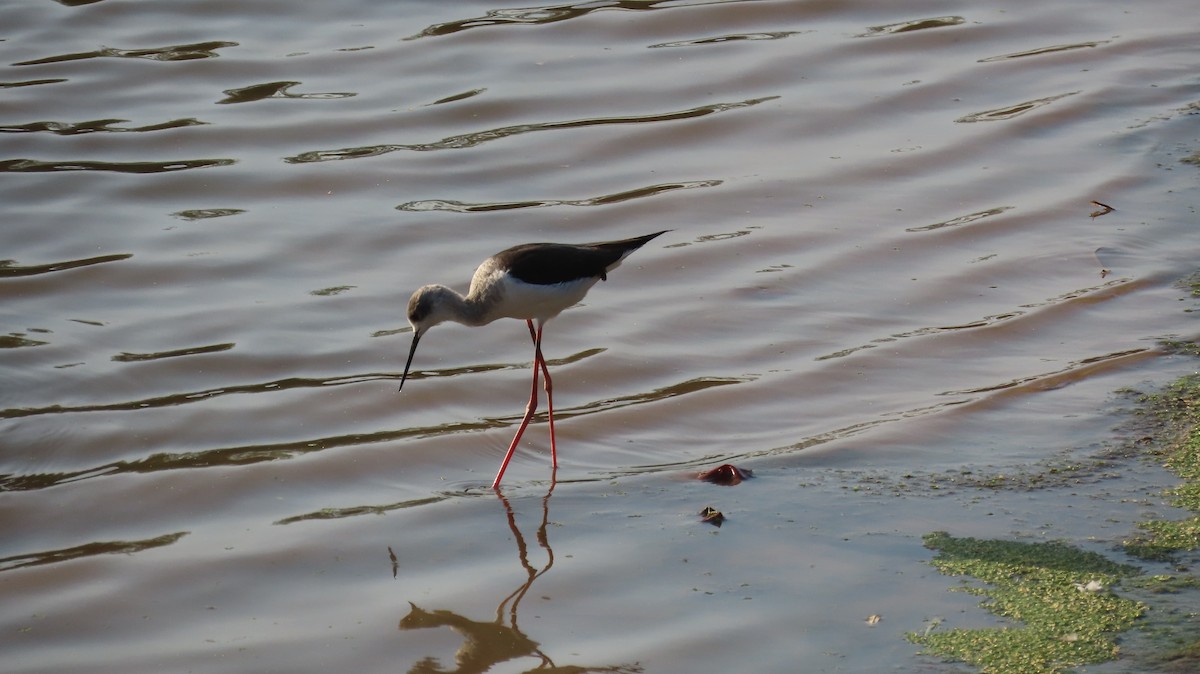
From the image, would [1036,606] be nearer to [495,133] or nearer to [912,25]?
[495,133]

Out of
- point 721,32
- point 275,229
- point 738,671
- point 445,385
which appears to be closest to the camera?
point 738,671

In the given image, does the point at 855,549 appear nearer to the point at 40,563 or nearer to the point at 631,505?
the point at 631,505

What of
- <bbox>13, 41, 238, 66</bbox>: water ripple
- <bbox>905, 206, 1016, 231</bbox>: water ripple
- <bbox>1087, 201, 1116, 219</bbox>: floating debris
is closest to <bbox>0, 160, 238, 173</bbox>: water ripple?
<bbox>13, 41, 238, 66</bbox>: water ripple

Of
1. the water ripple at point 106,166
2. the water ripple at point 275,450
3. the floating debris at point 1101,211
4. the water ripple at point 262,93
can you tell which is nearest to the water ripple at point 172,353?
the water ripple at point 275,450

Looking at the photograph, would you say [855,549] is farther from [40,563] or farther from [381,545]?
[40,563]

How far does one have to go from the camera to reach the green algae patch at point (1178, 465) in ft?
13.9

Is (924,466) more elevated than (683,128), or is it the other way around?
(683,128)

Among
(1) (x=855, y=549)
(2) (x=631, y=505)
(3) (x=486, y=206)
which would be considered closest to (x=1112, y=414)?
(1) (x=855, y=549)

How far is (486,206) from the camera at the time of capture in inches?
307

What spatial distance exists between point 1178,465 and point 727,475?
1.60 meters

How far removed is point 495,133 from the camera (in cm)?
871

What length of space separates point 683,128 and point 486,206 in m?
1.68

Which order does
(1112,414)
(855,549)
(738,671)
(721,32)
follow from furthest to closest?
(721,32), (1112,414), (855,549), (738,671)

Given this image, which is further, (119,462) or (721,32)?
(721,32)
